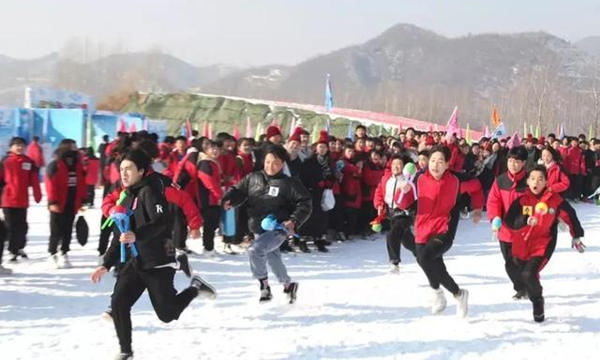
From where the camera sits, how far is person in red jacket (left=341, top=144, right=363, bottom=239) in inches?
434

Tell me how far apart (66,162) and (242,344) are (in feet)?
14.2

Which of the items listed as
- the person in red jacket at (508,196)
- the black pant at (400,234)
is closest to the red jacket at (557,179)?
the person in red jacket at (508,196)

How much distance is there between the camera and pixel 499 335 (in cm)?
558

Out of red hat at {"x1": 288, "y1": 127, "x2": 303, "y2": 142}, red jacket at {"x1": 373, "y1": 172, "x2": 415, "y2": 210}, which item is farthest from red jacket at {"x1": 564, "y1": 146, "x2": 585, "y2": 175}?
red jacket at {"x1": 373, "y1": 172, "x2": 415, "y2": 210}

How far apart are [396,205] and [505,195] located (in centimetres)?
202

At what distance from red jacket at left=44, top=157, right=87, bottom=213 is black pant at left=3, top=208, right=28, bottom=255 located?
1.61ft

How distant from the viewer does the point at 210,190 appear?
9148 mm

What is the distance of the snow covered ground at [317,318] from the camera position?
5.12 meters

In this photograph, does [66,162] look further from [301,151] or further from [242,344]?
[242,344]

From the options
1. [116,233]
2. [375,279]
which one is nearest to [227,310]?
[116,233]

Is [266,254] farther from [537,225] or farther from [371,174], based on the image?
[371,174]

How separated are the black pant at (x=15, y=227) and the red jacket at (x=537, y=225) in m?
6.15

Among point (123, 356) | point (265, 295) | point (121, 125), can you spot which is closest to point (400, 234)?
point (265, 295)

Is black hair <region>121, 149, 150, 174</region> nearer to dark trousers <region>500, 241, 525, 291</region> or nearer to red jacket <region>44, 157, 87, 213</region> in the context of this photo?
dark trousers <region>500, 241, 525, 291</region>
